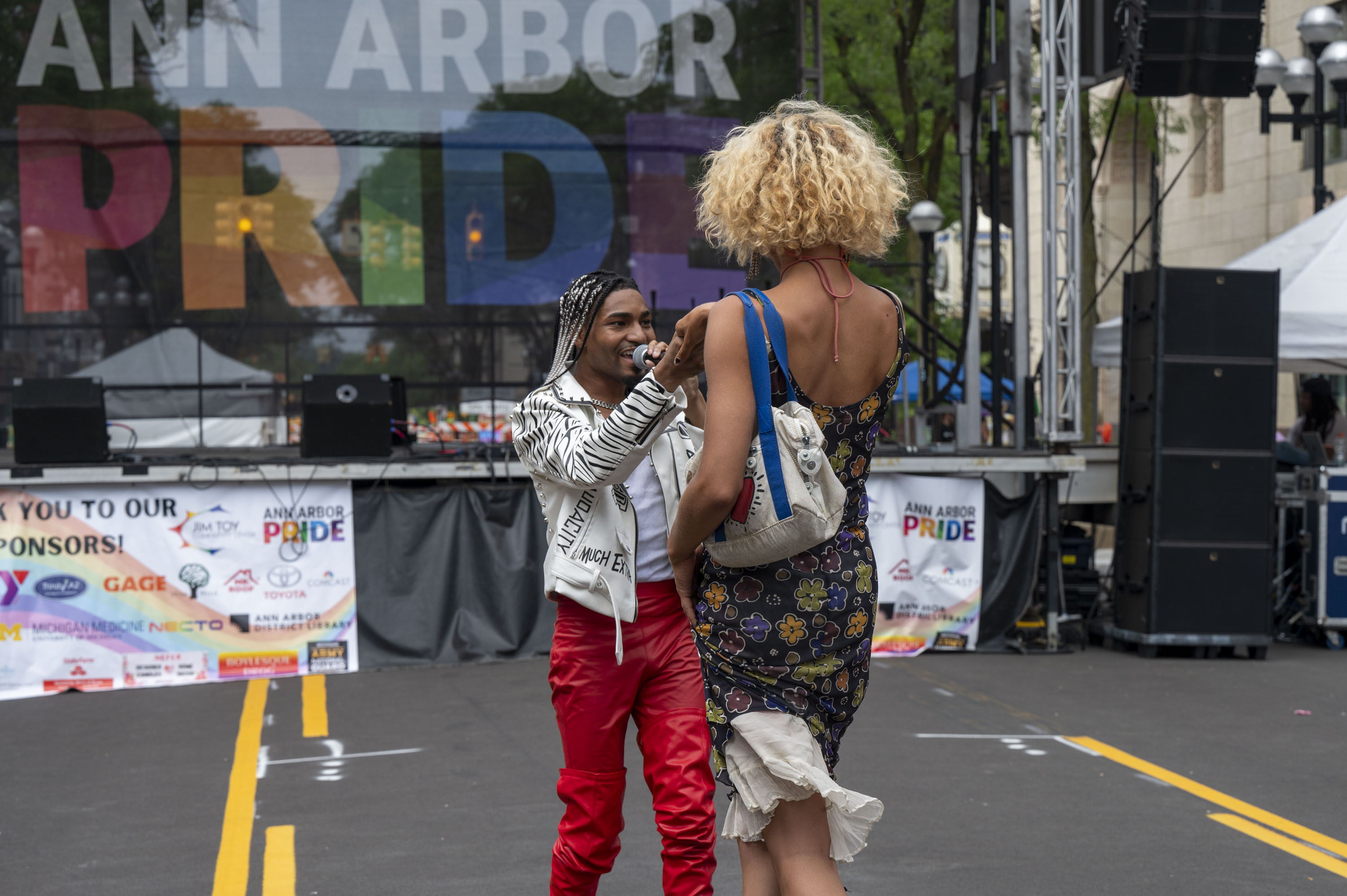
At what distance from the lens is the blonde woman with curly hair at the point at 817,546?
2518 mm

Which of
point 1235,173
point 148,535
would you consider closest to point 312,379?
point 148,535

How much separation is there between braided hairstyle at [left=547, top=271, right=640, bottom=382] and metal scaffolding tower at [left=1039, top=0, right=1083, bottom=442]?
22.9ft

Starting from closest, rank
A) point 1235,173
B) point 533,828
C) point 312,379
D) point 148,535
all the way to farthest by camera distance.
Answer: point 533,828
point 148,535
point 312,379
point 1235,173

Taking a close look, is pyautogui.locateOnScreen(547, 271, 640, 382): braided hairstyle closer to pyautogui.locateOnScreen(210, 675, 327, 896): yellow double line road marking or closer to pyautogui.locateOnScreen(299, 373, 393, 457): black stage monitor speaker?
pyautogui.locateOnScreen(210, 675, 327, 896): yellow double line road marking

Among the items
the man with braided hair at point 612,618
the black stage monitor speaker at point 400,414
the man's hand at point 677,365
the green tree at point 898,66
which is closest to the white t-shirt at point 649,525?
the man with braided hair at point 612,618

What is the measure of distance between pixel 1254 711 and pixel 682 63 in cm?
866

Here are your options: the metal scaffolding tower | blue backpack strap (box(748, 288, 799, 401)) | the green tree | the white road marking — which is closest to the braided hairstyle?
blue backpack strap (box(748, 288, 799, 401))

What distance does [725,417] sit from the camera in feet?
7.98

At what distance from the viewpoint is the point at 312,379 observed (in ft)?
30.1

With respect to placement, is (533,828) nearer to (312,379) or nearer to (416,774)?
(416,774)

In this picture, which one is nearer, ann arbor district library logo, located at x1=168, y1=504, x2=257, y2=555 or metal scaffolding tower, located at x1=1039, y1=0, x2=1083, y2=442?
ann arbor district library logo, located at x1=168, y1=504, x2=257, y2=555

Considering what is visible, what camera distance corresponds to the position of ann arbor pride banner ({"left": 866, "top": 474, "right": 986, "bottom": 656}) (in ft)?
31.4

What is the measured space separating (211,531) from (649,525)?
6080 millimetres

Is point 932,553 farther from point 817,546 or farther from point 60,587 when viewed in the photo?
point 817,546
